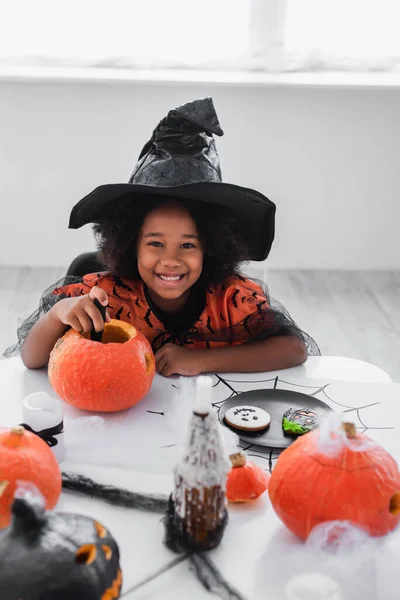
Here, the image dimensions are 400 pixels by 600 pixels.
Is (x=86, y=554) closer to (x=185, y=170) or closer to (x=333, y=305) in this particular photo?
(x=185, y=170)

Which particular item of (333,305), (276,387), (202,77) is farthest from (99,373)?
(202,77)

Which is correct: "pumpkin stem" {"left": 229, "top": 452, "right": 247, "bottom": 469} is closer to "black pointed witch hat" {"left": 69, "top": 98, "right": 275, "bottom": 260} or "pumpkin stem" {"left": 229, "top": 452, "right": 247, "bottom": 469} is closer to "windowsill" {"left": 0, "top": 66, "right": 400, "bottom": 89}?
"black pointed witch hat" {"left": 69, "top": 98, "right": 275, "bottom": 260}

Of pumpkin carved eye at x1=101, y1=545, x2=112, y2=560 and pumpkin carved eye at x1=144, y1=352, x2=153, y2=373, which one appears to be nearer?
pumpkin carved eye at x1=101, y1=545, x2=112, y2=560

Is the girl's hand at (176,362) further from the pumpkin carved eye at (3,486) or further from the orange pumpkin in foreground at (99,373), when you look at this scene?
the pumpkin carved eye at (3,486)

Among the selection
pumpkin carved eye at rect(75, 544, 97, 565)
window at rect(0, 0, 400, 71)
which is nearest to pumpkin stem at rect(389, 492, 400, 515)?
pumpkin carved eye at rect(75, 544, 97, 565)

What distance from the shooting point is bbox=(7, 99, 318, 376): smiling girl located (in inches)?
45.9

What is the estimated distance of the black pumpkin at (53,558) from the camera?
0.53 meters

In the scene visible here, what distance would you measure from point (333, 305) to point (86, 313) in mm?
2173

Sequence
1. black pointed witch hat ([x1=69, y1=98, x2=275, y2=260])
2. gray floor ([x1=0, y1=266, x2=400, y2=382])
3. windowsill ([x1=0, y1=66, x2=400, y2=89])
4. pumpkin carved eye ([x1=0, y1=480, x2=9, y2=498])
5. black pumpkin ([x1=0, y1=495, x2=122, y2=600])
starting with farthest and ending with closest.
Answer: windowsill ([x1=0, y1=66, x2=400, y2=89]) → gray floor ([x1=0, y1=266, x2=400, y2=382]) → black pointed witch hat ([x1=69, y1=98, x2=275, y2=260]) → pumpkin carved eye ([x1=0, y1=480, x2=9, y2=498]) → black pumpkin ([x1=0, y1=495, x2=122, y2=600])

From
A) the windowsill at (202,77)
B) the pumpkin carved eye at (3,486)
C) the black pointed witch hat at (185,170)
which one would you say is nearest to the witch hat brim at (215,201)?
the black pointed witch hat at (185,170)

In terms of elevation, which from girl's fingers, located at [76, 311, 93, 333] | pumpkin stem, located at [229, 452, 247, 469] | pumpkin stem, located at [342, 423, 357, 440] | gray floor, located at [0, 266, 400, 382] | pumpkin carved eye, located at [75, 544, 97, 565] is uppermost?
pumpkin stem, located at [342, 423, 357, 440]

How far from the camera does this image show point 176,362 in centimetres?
116

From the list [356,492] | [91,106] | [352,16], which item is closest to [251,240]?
[356,492]

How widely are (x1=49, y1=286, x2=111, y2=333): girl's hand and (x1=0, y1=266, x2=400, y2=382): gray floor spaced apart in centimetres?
157
